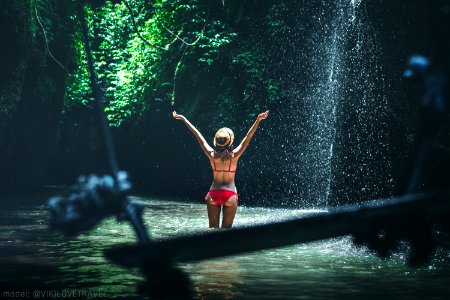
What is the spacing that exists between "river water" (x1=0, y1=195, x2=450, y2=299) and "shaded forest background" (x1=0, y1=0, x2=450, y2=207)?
7804 millimetres

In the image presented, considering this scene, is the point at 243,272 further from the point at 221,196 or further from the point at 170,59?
the point at 170,59

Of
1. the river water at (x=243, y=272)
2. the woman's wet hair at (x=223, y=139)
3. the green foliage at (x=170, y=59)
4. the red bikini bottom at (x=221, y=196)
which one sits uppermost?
the green foliage at (x=170, y=59)

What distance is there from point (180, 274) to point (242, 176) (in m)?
19.1

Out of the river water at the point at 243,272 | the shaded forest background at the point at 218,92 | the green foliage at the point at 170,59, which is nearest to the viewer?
the river water at the point at 243,272

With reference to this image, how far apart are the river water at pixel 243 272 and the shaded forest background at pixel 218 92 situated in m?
7.80

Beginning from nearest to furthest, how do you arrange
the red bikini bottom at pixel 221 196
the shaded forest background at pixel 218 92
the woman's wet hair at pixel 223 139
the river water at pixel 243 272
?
the river water at pixel 243 272 → the red bikini bottom at pixel 221 196 → the woman's wet hair at pixel 223 139 → the shaded forest background at pixel 218 92

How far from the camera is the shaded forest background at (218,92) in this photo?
17844mm

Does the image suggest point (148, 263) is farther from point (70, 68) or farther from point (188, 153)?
point (70, 68)

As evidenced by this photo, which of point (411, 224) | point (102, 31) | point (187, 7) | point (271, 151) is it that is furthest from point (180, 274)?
point (102, 31)

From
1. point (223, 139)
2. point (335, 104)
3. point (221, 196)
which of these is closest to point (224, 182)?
point (221, 196)

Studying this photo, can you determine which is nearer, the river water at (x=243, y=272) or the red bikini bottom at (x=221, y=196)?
the river water at (x=243, y=272)

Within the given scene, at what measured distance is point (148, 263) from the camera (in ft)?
7.14

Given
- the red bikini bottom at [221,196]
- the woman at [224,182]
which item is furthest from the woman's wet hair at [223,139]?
the red bikini bottom at [221,196]

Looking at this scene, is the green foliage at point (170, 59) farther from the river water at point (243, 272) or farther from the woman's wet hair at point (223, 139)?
the river water at point (243, 272)
